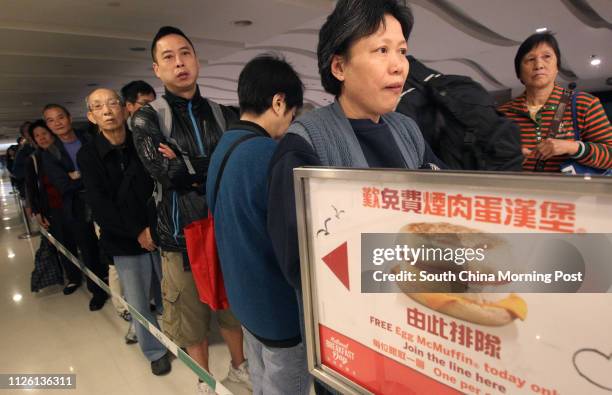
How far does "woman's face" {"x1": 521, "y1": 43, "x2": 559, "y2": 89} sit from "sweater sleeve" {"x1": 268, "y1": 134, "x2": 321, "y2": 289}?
4.39ft

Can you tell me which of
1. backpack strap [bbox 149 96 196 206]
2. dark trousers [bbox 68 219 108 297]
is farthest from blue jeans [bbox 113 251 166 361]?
dark trousers [bbox 68 219 108 297]

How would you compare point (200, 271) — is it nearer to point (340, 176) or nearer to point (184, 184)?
point (184, 184)

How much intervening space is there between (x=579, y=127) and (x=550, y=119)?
114mm

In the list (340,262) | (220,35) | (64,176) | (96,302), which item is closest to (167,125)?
(340,262)

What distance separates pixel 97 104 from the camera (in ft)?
7.23

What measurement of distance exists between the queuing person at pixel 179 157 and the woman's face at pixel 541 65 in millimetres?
1509

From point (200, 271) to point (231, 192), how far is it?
0.62 m

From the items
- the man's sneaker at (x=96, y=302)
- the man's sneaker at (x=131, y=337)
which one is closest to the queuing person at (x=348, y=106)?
the man's sneaker at (x=131, y=337)

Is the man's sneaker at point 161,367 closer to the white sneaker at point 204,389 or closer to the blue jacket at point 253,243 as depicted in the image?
the white sneaker at point 204,389

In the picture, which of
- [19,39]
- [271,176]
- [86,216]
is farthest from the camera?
[19,39]

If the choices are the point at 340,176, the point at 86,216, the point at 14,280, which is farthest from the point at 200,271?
the point at 14,280

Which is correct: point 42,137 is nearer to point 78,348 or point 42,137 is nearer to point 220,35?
point 78,348

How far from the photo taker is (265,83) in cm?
124

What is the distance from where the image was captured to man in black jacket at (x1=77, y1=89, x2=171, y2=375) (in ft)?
7.34
